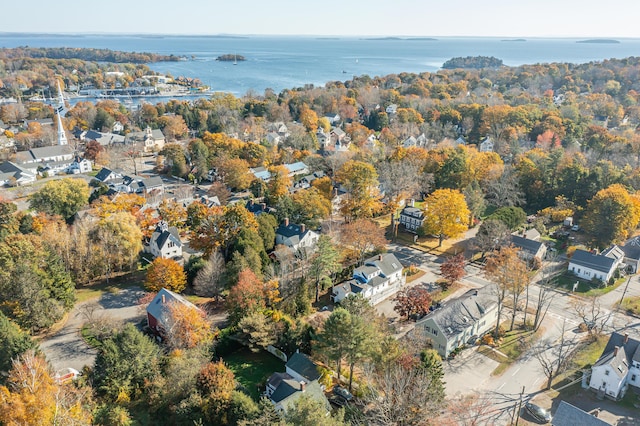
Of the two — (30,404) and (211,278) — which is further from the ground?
(30,404)

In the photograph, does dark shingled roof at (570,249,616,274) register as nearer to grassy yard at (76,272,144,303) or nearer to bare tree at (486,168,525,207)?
bare tree at (486,168,525,207)

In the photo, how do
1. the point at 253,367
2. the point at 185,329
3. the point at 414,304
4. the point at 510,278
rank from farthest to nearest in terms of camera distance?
the point at 414,304
the point at 510,278
the point at 253,367
the point at 185,329

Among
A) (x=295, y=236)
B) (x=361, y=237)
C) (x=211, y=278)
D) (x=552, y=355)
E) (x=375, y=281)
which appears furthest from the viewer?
(x=295, y=236)

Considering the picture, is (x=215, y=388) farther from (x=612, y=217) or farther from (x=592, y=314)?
(x=612, y=217)

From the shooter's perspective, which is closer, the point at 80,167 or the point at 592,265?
the point at 592,265

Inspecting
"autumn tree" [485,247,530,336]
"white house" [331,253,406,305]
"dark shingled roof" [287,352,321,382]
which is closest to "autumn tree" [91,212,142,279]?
"white house" [331,253,406,305]

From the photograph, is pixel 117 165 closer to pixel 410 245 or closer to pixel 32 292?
pixel 32 292

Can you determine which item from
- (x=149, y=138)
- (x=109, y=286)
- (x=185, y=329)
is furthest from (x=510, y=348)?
(x=149, y=138)

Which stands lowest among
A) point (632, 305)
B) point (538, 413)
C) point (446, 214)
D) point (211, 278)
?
point (538, 413)

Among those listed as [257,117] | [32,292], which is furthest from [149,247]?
[257,117]
